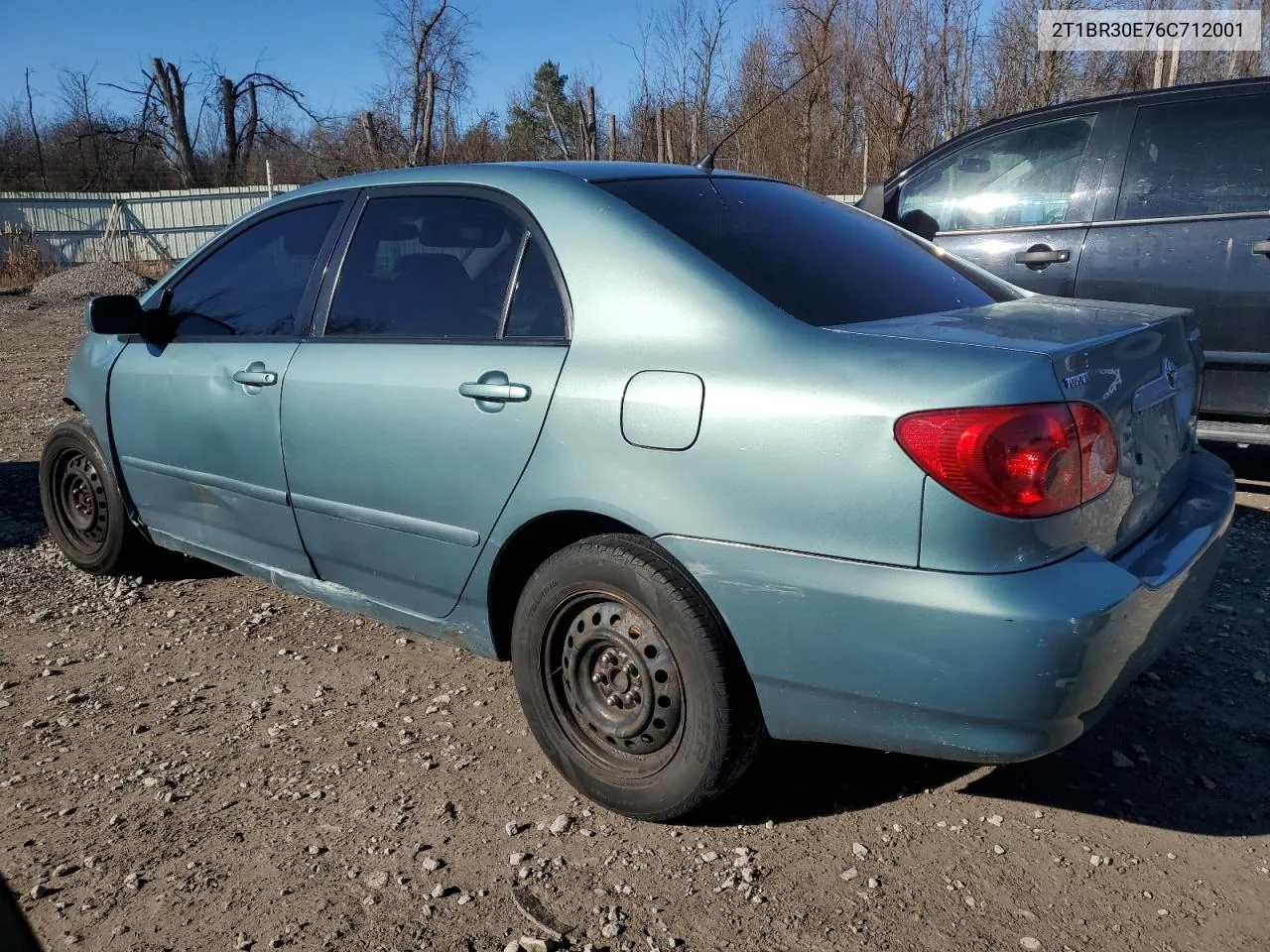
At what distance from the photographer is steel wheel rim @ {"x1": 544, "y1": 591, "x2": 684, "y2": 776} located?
2498mm

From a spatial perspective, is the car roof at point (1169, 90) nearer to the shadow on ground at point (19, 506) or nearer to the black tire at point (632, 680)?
the black tire at point (632, 680)

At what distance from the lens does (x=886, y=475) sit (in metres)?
2.09

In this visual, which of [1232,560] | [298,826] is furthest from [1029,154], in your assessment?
[298,826]

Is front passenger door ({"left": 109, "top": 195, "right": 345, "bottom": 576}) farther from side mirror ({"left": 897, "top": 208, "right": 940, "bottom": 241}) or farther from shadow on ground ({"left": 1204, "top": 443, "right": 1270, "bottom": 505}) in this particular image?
shadow on ground ({"left": 1204, "top": 443, "right": 1270, "bottom": 505})

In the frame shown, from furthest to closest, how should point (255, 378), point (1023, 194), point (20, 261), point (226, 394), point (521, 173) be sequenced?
1. point (20, 261)
2. point (1023, 194)
3. point (226, 394)
4. point (255, 378)
5. point (521, 173)

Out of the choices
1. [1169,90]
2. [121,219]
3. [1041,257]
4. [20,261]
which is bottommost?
[1041,257]

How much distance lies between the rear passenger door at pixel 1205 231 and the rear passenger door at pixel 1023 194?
118 mm

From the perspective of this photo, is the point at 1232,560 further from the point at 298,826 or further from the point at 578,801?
the point at 298,826

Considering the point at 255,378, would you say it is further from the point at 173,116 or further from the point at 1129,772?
the point at 173,116

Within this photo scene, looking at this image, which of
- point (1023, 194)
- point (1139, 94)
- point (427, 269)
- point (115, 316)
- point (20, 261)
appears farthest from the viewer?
point (20, 261)

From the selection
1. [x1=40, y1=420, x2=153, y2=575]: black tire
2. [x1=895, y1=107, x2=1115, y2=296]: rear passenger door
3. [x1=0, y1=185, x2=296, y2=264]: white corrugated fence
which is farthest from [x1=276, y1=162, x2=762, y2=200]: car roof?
[x1=0, y1=185, x2=296, y2=264]: white corrugated fence

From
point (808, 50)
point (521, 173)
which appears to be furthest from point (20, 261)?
point (521, 173)

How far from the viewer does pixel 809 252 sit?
281cm

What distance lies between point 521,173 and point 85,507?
9.00 feet
